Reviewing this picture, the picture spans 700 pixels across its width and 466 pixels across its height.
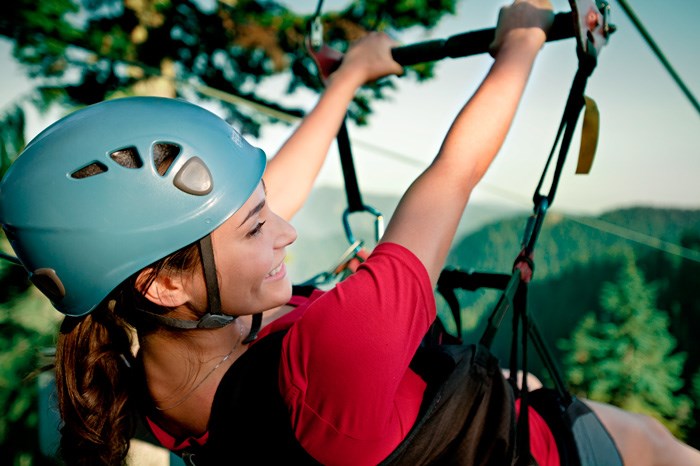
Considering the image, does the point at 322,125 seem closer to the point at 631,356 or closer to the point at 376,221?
the point at 376,221

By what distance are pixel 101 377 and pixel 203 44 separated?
18.5 ft

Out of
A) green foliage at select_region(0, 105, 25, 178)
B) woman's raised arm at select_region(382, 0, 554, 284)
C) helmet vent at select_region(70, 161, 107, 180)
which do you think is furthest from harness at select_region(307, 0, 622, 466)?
green foliage at select_region(0, 105, 25, 178)

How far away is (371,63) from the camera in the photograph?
1.60m

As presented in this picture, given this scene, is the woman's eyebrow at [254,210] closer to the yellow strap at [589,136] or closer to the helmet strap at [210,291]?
the helmet strap at [210,291]

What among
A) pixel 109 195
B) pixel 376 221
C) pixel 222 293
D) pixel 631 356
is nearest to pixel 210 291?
pixel 222 293

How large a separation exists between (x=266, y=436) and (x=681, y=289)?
679 centimetres

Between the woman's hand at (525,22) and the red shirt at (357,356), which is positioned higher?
the woman's hand at (525,22)

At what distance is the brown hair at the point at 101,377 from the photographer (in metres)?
1.15

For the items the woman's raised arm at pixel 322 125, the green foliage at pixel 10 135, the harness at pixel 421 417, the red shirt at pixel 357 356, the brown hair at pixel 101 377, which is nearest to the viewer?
the red shirt at pixel 357 356

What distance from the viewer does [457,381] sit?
3.51ft

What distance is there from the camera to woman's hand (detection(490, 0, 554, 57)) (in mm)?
1085

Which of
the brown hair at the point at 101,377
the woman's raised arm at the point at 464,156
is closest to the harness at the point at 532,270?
the woman's raised arm at the point at 464,156

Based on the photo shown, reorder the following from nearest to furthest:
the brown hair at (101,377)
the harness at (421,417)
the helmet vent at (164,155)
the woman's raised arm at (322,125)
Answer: the harness at (421,417), the helmet vent at (164,155), the brown hair at (101,377), the woman's raised arm at (322,125)

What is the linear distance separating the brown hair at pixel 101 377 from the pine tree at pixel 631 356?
215 inches
